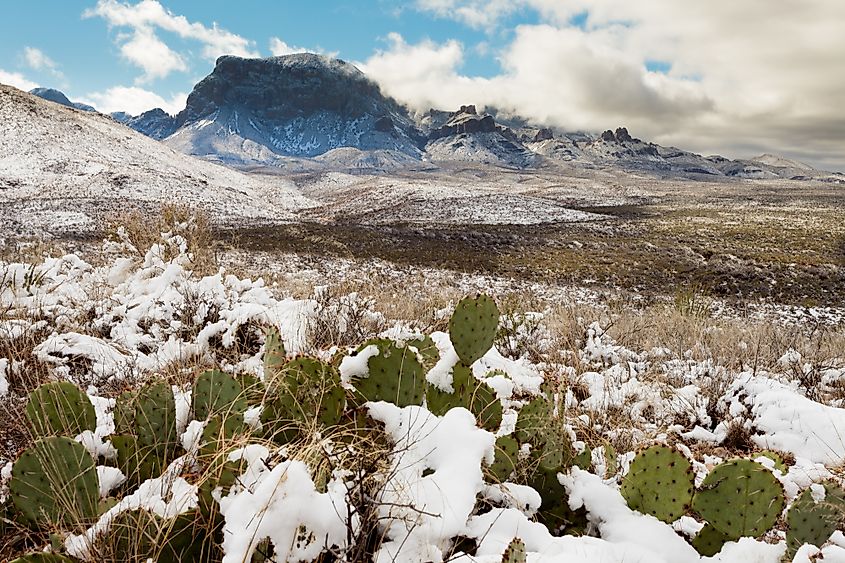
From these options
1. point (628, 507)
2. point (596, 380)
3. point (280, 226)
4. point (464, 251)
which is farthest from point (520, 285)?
point (280, 226)

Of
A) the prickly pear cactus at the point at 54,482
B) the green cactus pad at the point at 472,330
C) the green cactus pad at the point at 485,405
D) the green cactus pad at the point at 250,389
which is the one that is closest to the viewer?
the prickly pear cactus at the point at 54,482

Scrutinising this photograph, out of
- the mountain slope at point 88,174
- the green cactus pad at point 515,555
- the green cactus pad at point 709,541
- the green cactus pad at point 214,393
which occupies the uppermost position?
the mountain slope at point 88,174

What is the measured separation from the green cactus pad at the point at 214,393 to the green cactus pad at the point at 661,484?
183 cm

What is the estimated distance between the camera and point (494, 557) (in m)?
1.62

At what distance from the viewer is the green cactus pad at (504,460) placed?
86.1 inches

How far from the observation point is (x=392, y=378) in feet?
7.56

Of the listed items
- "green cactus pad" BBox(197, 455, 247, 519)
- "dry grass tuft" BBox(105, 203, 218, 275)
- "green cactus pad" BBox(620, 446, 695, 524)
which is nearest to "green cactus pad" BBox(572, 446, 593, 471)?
"green cactus pad" BBox(620, 446, 695, 524)

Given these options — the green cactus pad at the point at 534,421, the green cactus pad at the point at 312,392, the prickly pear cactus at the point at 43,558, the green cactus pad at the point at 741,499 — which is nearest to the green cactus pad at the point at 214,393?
the green cactus pad at the point at 312,392

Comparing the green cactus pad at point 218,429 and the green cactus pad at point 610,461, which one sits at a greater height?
the green cactus pad at point 218,429

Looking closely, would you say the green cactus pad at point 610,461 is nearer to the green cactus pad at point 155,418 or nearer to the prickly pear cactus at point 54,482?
the green cactus pad at point 155,418

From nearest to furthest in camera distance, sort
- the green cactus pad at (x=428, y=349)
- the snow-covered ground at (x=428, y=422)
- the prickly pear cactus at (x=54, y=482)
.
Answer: the snow-covered ground at (x=428, y=422) < the prickly pear cactus at (x=54, y=482) < the green cactus pad at (x=428, y=349)

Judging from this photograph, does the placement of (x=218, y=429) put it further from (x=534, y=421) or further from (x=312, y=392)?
(x=534, y=421)

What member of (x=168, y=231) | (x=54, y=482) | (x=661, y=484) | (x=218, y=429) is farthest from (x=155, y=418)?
(x=168, y=231)

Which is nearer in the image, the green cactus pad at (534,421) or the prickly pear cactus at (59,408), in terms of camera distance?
the prickly pear cactus at (59,408)
